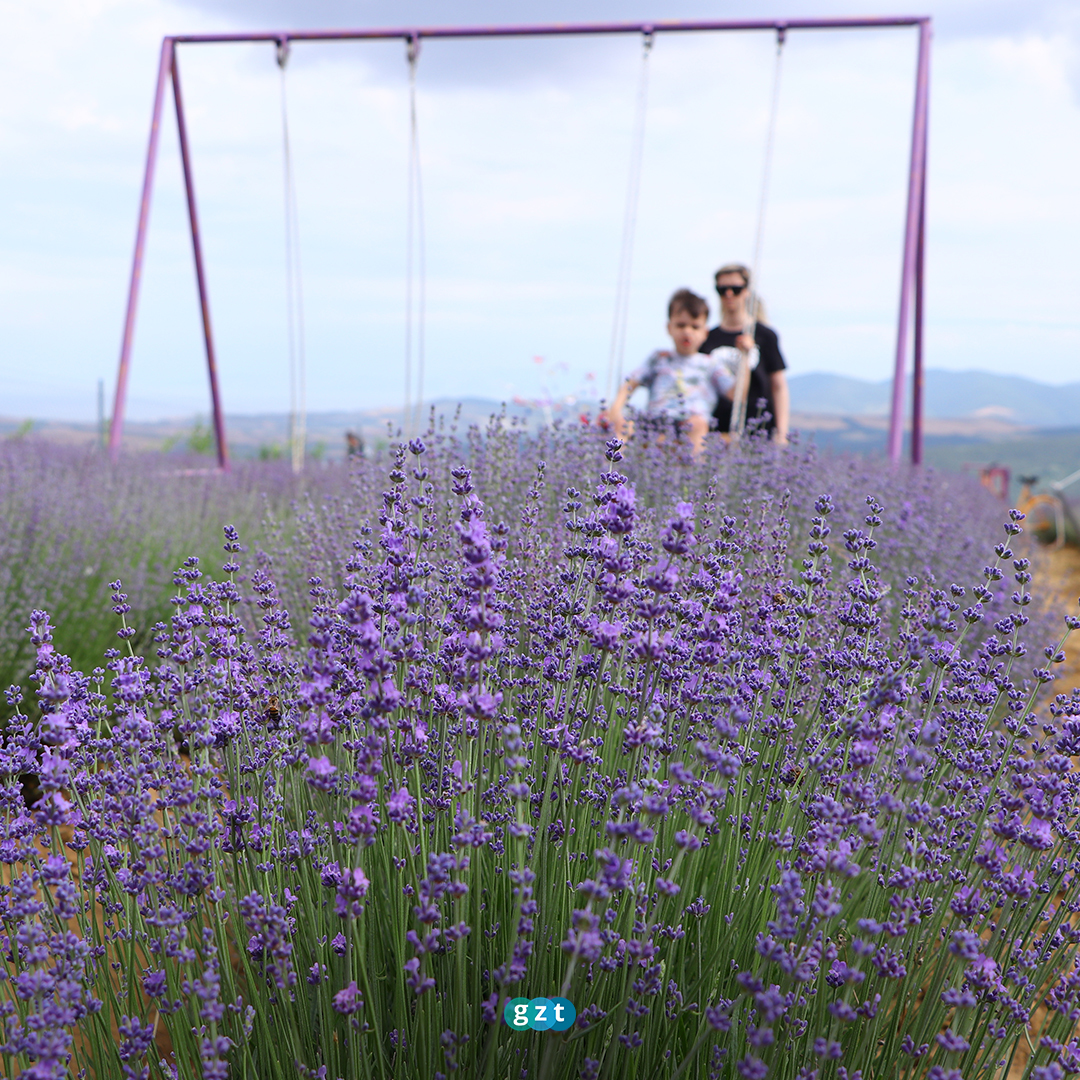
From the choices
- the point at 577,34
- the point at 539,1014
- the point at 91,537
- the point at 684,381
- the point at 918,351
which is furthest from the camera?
the point at 918,351

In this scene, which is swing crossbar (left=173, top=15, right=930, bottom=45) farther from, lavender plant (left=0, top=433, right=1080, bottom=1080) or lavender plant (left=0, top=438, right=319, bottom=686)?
lavender plant (left=0, top=433, right=1080, bottom=1080)

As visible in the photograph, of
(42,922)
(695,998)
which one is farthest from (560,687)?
(42,922)

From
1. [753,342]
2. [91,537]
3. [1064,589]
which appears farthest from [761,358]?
[91,537]

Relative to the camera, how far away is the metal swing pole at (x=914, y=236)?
688 cm

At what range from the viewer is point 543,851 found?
140 centimetres

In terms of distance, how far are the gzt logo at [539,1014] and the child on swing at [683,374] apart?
495cm

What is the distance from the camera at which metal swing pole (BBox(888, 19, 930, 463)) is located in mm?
6875

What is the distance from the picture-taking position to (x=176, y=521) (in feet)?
18.8

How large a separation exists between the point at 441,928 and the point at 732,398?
5.56 meters

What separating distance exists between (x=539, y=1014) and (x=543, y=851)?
0.24 meters

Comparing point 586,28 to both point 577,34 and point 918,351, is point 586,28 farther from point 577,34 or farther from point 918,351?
point 918,351

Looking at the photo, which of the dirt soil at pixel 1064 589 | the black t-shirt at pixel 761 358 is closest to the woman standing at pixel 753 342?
the black t-shirt at pixel 761 358

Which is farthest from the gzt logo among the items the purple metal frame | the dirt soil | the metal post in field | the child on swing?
the metal post in field

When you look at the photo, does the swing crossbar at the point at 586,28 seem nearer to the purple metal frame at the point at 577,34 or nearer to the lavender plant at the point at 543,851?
the purple metal frame at the point at 577,34
